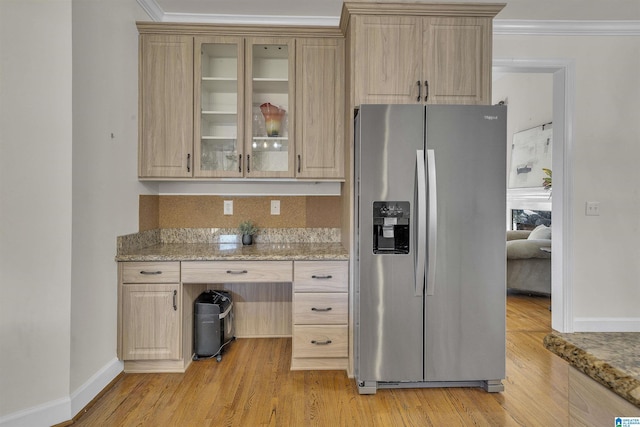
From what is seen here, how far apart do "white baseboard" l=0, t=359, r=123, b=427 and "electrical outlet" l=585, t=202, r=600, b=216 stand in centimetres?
400

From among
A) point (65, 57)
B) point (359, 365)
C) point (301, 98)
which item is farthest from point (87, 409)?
point (301, 98)

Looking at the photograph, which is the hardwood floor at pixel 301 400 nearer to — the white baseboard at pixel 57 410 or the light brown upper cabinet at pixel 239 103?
the white baseboard at pixel 57 410

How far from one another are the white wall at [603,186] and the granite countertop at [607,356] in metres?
3.09

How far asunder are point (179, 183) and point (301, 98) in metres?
1.28

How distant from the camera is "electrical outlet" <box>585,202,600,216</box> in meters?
3.24

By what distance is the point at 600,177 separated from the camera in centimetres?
325

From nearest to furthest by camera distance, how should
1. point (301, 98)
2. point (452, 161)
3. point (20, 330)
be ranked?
point (20, 330)
point (452, 161)
point (301, 98)

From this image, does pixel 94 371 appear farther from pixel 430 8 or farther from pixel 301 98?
pixel 430 8

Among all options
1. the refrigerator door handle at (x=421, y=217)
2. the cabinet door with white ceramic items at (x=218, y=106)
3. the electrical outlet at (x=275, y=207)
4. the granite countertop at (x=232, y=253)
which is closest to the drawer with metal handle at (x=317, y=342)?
the granite countertop at (x=232, y=253)

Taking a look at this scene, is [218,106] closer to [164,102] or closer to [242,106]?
[242,106]

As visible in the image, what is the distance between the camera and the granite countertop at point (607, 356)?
52 cm

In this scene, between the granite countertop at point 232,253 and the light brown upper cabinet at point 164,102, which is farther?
the light brown upper cabinet at point 164,102

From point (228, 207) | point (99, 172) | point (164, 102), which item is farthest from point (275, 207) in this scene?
point (99, 172)

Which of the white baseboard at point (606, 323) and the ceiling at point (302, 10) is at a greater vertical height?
the ceiling at point (302, 10)
